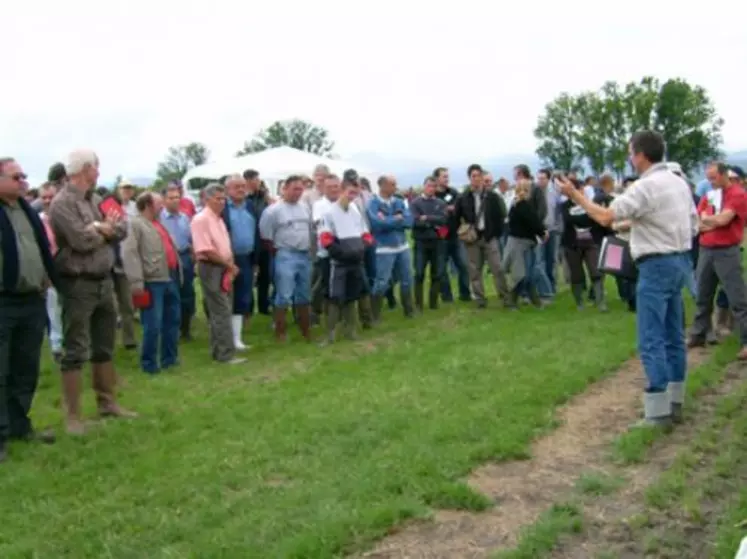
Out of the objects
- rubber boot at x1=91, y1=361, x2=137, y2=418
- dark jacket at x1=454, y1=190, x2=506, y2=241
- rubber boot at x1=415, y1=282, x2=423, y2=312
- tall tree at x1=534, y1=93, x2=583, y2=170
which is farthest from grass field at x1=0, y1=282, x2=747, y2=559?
tall tree at x1=534, y1=93, x2=583, y2=170

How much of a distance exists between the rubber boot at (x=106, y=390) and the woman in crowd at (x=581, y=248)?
6.85 metres

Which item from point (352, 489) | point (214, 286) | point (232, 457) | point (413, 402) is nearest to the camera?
point (352, 489)

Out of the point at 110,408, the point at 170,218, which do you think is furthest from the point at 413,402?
the point at 170,218

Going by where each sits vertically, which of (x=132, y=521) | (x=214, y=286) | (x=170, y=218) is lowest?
(x=132, y=521)

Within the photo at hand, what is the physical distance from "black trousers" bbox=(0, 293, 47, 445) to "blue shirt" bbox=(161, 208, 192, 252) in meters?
4.22

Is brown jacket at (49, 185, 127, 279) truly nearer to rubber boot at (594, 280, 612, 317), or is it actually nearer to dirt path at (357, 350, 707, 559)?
dirt path at (357, 350, 707, 559)

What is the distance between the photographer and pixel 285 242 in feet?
34.6

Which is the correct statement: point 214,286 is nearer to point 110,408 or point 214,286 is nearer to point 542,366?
point 110,408

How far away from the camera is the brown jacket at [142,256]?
8.98 metres

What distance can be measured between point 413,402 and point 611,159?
291 ft

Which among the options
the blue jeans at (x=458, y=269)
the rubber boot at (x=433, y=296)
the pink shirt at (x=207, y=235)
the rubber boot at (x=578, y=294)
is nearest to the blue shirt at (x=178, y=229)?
the pink shirt at (x=207, y=235)

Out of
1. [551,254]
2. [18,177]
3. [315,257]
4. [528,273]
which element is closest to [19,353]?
[18,177]

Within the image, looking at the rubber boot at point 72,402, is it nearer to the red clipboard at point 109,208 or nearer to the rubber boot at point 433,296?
the red clipboard at point 109,208

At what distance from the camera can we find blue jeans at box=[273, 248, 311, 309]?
10531 mm
